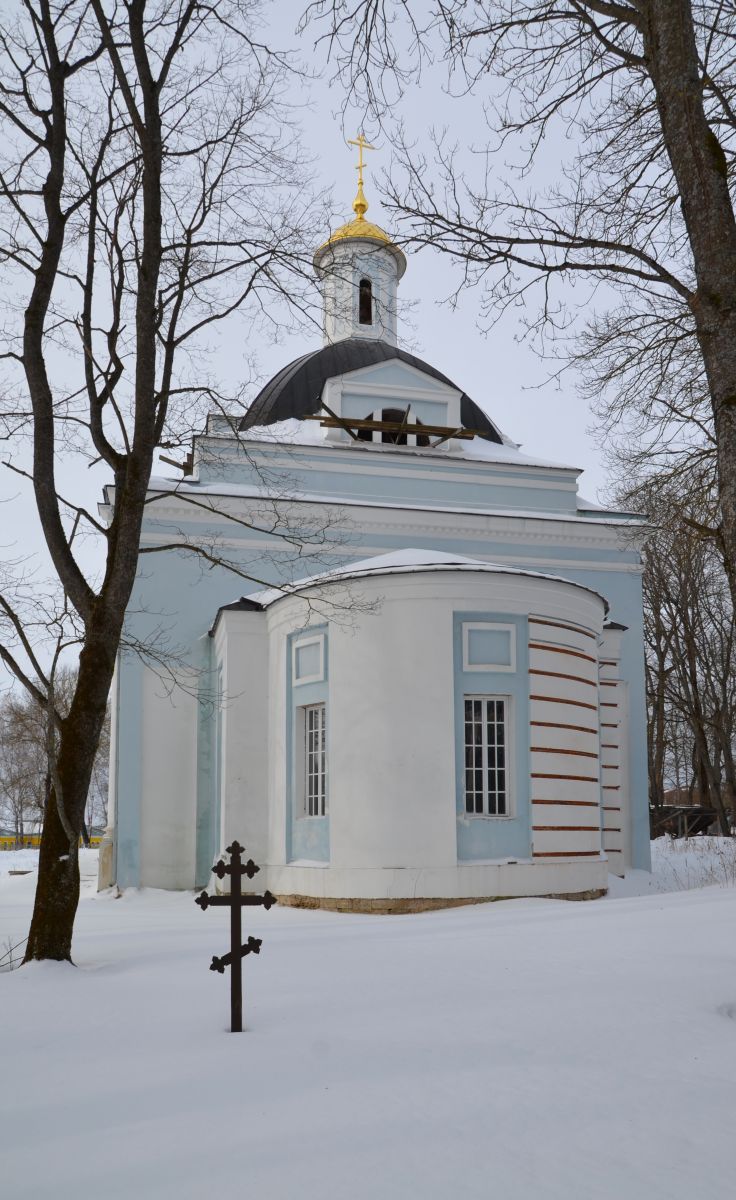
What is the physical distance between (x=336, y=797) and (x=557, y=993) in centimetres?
679

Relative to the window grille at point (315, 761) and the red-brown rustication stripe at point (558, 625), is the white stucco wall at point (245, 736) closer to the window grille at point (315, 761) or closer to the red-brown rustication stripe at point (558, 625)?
the window grille at point (315, 761)

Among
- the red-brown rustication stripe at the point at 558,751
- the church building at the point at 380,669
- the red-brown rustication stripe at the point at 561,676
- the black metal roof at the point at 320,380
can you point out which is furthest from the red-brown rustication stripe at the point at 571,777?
the black metal roof at the point at 320,380

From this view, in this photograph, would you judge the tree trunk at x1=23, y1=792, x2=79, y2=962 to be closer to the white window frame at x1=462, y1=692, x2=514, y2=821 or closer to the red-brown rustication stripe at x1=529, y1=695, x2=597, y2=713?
the white window frame at x1=462, y1=692, x2=514, y2=821

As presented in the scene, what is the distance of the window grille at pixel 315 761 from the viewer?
13545mm

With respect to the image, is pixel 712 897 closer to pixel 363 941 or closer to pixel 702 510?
pixel 363 941

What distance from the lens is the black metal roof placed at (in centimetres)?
2125

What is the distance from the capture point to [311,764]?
13.9m

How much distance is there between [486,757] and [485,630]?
1508mm

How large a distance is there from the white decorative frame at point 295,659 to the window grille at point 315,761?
1.11 ft

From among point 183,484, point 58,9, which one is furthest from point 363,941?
point 183,484

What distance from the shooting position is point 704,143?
6.23 metres

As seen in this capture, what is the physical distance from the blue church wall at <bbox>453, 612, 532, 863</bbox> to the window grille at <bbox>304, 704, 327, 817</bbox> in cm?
179

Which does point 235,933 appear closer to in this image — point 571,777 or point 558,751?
point 558,751

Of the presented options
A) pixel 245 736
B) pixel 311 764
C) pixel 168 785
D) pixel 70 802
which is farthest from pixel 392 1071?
pixel 168 785
